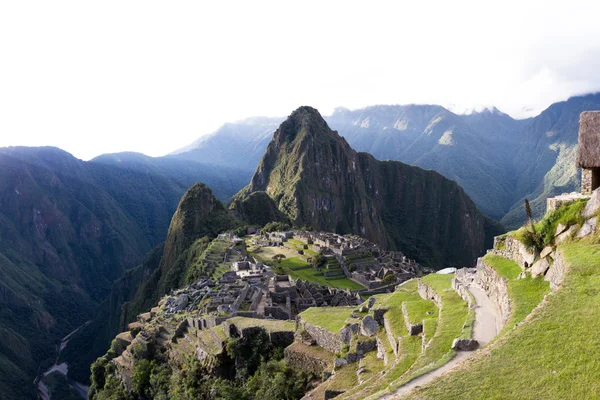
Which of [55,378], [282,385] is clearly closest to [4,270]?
[55,378]

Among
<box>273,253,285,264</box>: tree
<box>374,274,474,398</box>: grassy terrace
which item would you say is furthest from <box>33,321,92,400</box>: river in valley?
<box>374,274,474,398</box>: grassy terrace

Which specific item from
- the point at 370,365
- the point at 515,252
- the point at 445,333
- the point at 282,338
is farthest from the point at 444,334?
the point at 282,338

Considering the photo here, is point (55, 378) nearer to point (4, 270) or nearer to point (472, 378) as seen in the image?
point (4, 270)

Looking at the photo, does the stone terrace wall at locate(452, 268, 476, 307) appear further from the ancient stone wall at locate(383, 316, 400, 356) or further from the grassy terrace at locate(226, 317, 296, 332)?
the grassy terrace at locate(226, 317, 296, 332)

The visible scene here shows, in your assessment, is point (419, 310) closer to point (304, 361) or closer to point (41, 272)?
point (304, 361)

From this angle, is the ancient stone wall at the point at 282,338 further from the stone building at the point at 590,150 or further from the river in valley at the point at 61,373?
the river in valley at the point at 61,373

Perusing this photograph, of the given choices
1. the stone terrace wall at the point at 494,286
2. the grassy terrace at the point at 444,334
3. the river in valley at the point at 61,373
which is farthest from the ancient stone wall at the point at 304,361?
the river in valley at the point at 61,373
